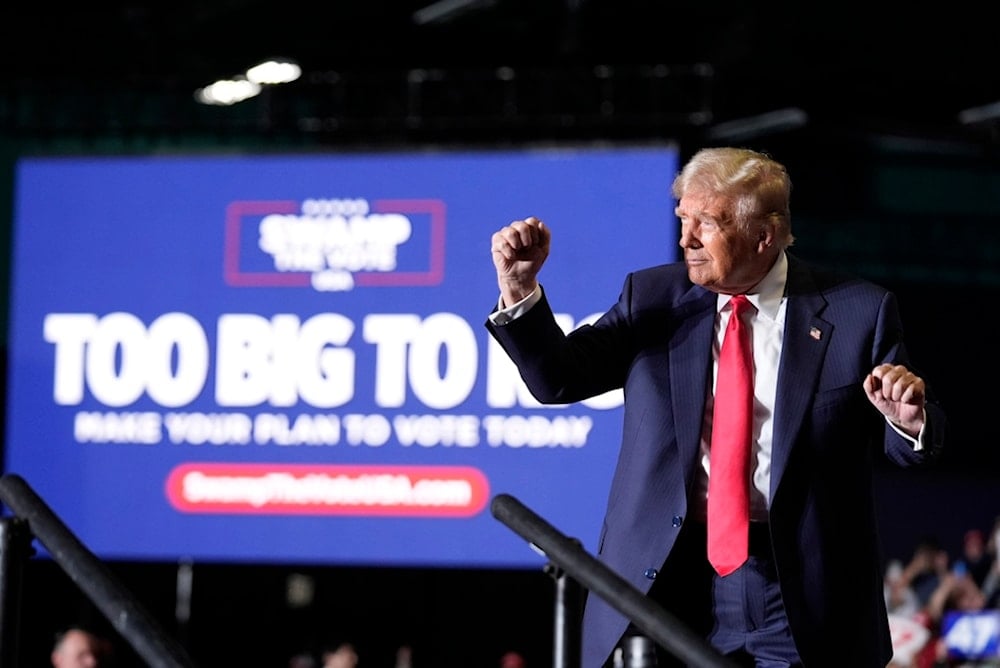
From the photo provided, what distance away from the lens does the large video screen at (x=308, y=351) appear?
5273 mm

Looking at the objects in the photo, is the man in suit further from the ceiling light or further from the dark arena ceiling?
the ceiling light

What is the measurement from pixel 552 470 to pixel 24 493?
3.48m

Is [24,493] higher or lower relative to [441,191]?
lower

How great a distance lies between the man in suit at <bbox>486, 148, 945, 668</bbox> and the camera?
2.07 metres

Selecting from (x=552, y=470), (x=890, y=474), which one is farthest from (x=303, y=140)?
(x=890, y=474)

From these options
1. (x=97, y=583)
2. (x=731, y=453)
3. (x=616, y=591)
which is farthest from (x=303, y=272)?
(x=616, y=591)

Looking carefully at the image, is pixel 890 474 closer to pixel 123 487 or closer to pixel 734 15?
pixel 734 15

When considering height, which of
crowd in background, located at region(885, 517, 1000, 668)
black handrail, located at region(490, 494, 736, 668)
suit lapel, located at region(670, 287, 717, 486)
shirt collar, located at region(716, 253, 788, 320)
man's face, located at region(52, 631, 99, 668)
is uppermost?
shirt collar, located at region(716, 253, 788, 320)

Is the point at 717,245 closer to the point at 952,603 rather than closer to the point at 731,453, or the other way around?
the point at 731,453

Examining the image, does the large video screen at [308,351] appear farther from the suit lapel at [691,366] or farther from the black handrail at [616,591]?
the black handrail at [616,591]

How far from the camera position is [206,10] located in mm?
8070

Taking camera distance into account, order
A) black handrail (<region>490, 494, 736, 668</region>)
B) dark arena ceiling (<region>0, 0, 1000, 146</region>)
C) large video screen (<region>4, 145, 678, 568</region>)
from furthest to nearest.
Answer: dark arena ceiling (<region>0, 0, 1000, 146</region>) → large video screen (<region>4, 145, 678, 568</region>) → black handrail (<region>490, 494, 736, 668</region>)

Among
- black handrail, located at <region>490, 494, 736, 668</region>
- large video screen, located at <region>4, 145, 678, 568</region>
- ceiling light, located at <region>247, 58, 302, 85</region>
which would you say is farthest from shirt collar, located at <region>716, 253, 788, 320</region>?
ceiling light, located at <region>247, 58, 302, 85</region>

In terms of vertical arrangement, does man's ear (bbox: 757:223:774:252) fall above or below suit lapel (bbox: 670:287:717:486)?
above
